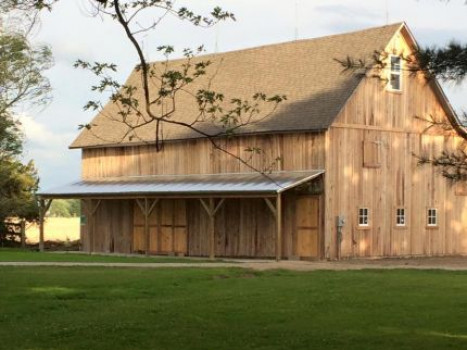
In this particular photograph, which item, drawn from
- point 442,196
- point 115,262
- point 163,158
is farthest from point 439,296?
point 163,158

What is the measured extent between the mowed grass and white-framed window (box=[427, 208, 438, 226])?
12.8 meters

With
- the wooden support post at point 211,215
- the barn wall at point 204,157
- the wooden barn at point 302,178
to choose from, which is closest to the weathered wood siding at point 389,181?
the wooden barn at point 302,178

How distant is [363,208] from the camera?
37125 millimetres

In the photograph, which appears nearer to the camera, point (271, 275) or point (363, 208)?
point (271, 275)

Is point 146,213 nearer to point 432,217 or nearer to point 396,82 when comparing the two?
point 396,82

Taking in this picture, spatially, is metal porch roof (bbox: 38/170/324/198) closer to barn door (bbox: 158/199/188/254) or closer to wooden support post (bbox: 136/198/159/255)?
wooden support post (bbox: 136/198/159/255)

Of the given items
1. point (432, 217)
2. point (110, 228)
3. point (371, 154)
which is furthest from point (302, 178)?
point (110, 228)

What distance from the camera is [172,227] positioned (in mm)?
40344

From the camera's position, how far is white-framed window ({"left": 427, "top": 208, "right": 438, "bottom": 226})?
131 feet

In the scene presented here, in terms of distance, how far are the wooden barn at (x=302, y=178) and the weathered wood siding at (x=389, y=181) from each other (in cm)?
5

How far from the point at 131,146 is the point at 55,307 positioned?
25.2 metres

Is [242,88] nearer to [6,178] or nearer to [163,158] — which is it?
[163,158]

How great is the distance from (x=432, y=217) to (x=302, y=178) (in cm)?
793

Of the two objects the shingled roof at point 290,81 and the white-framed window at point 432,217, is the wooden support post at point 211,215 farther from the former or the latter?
the white-framed window at point 432,217
